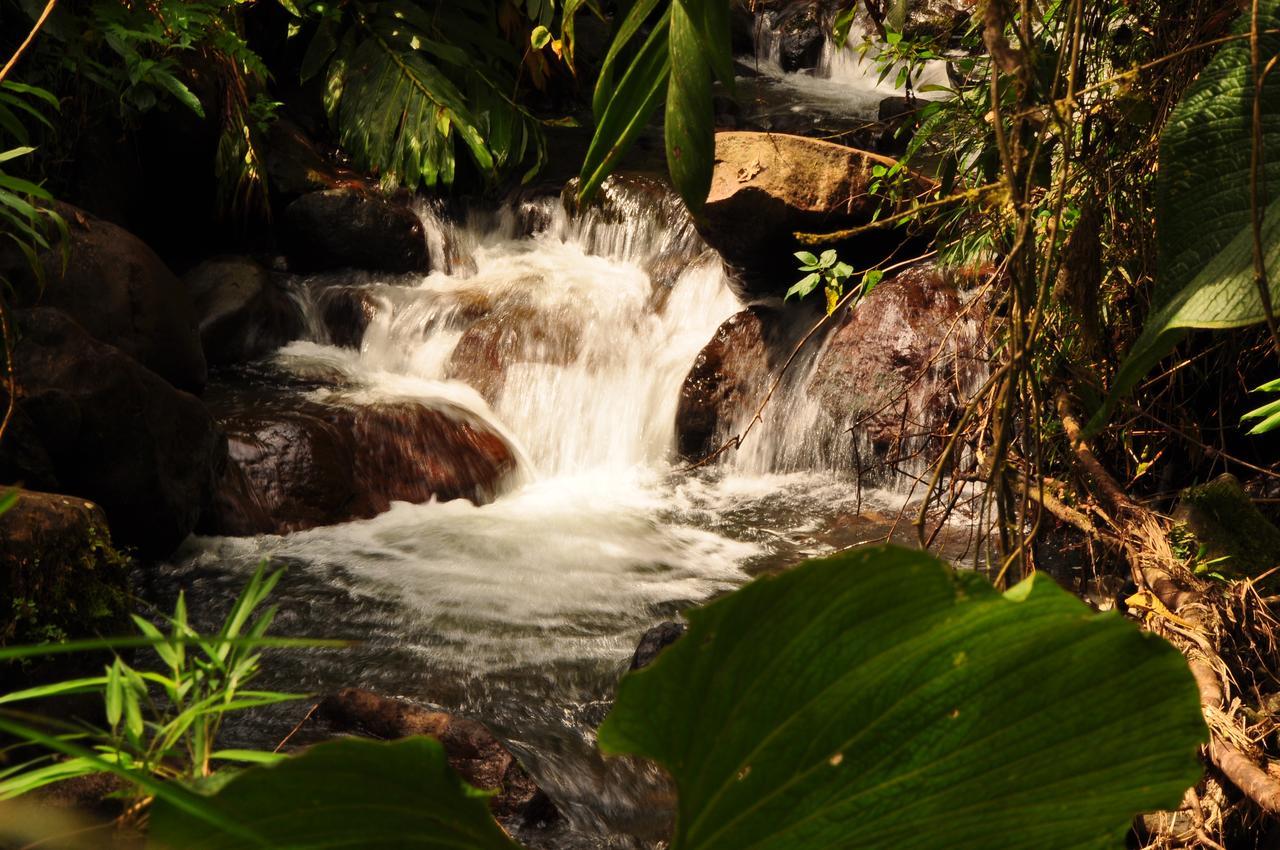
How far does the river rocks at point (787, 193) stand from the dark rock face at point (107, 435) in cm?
299

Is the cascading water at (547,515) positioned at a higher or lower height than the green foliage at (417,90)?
lower

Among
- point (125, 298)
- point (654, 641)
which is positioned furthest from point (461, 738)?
point (125, 298)

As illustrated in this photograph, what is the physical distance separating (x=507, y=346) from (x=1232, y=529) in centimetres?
542

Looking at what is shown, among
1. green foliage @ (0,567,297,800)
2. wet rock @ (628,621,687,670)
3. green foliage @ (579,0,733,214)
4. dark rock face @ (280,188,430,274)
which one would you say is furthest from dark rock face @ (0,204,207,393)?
green foliage @ (0,567,297,800)

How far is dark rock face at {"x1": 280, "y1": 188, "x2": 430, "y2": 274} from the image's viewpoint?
7.91m

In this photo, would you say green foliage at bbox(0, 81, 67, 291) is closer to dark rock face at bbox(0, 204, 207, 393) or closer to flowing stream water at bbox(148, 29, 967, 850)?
dark rock face at bbox(0, 204, 207, 393)

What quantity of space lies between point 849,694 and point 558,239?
8.14 meters

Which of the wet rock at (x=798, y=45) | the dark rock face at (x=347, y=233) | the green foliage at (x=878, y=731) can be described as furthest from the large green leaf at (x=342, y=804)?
the wet rock at (x=798, y=45)

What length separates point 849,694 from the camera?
604 millimetres

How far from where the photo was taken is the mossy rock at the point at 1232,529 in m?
2.10

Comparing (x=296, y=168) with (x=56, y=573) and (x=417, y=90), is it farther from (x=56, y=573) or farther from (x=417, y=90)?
(x=56, y=573)

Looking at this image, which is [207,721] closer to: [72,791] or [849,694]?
[849,694]

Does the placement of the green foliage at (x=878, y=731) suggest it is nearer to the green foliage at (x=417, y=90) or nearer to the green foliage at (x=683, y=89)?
the green foliage at (x=683, y=89)

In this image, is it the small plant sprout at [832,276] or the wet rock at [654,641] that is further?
the wet rock at [654,641]
